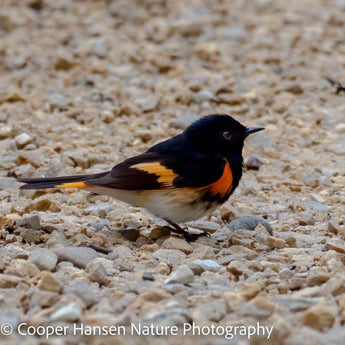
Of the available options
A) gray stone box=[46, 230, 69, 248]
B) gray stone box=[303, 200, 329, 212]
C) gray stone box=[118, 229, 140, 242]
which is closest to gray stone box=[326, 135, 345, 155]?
gray stone box=[303, 200, 329, 212]

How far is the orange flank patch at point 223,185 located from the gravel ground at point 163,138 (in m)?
0.30

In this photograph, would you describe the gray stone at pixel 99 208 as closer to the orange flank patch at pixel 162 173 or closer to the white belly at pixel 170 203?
the white belly at pixel 170 203

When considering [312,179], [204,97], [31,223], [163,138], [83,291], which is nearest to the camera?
[83,291]

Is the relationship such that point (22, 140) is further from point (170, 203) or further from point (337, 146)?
point (337, 146)

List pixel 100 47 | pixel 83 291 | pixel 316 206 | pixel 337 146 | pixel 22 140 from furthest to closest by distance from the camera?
1. pixel 100 47
2. pixel 337 146
3. pixel 22 140
4. pixel 316 206
5. pixel 83 291

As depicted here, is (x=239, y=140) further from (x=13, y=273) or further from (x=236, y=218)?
(x=13, y=273)

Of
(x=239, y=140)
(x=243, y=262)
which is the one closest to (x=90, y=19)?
(x=239, y=140)

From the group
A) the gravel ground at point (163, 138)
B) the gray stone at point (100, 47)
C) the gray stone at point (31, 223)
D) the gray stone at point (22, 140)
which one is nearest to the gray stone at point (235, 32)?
the gravel ground at point (163, 138)

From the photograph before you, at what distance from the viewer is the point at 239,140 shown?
4.77 meters

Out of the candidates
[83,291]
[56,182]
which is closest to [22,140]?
[56,182]

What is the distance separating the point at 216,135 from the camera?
4711 millimetres

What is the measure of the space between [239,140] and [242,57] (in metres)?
3.62

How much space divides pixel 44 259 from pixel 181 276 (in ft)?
2.54

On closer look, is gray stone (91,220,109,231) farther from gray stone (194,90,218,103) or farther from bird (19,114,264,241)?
gray stone (194,90,218,103)
